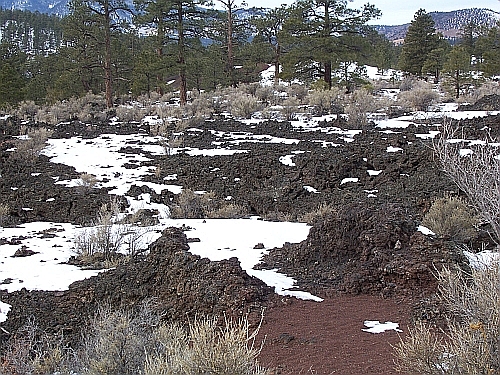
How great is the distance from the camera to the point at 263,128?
19344 mm

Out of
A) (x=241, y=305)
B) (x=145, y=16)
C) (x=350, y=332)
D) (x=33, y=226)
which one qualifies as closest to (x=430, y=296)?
(x=350, y=332)

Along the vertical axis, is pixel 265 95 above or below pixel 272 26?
below

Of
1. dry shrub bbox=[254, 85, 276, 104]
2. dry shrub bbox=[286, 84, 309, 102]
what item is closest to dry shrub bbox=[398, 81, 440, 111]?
dry shrub bbox=[286, 84, 309, 102]

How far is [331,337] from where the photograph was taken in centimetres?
530

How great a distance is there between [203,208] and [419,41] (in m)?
29.9

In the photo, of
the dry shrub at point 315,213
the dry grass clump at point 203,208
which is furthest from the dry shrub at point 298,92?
the dry shrub at point 315,213

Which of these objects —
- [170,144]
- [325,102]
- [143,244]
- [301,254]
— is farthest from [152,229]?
[325,102]

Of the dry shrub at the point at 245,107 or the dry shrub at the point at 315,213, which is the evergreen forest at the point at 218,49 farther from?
the dry shrub at the point at 315,213

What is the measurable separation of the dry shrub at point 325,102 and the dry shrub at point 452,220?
1194 cm

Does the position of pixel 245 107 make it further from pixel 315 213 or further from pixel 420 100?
pixel 315 213

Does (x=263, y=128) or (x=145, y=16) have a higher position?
(x=145, y=16)

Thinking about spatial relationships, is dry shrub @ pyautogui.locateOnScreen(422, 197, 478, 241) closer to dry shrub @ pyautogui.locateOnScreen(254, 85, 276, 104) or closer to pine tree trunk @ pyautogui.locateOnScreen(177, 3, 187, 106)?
dry shrub @ pyautogui.locateOnScreen(254, 85, 276, 104)

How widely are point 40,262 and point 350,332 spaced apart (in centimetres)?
493

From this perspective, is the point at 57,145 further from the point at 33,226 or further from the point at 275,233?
the point at 275,233
